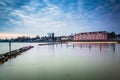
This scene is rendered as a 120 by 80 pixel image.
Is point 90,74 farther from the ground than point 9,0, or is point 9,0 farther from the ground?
point 9,0

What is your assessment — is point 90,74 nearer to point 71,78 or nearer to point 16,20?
point 71,78

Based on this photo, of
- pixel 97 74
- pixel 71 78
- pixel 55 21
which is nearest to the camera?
pixel 71 78

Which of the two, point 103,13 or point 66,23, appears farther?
point 66,23

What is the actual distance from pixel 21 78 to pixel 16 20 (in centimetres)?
237

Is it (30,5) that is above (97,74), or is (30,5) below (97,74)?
above

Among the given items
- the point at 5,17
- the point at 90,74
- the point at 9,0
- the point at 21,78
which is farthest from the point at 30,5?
the point at 90,74

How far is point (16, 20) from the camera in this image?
5746 mm

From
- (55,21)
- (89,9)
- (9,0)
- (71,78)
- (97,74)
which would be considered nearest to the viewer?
(71,78)

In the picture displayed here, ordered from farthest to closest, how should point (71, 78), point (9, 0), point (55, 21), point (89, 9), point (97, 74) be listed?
point (55, 21)
point (89, 9)
point (9, 0)
point (97, 74)
point (71, 78)

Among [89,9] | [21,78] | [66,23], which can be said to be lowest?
[21,78]

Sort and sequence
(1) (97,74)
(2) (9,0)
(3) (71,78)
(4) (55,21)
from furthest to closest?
(4) (55,21)
(2) (9,0)
(1) (97,74)
(3) (71,78)

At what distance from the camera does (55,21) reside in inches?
248

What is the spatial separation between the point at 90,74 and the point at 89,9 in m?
2.22

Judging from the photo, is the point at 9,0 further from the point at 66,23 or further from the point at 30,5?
the point at 66,23
